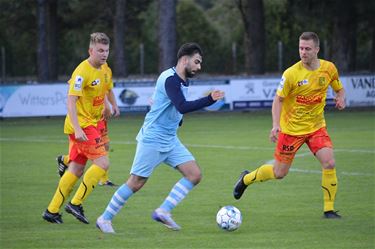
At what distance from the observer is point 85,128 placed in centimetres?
1118

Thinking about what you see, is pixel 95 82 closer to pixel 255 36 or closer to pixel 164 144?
pixel 164 144

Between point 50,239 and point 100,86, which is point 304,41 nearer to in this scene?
point 100,86

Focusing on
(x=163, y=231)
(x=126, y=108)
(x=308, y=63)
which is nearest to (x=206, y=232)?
(x=163, y=231)

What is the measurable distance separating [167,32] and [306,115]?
81.3ft

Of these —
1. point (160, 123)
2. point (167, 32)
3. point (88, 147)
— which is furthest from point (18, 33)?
point (160, 123)

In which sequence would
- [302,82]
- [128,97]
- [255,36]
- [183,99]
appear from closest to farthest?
[183,99] < [302,82] < [128,97] < [255,36]

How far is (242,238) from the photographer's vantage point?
9.95 metres

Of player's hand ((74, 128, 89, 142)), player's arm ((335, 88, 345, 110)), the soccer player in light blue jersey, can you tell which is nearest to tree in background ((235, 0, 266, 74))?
player's arm ((335, 88, 345, 110))

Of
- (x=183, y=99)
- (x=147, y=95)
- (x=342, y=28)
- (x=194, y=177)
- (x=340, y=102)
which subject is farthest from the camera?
(x=342, y=28)

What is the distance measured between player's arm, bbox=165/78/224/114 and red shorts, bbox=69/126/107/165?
1.67 metres

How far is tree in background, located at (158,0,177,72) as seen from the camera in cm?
3552

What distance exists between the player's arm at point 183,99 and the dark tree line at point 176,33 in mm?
26034

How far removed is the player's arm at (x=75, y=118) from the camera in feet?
34.7

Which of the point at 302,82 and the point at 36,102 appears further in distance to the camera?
the point at 36,102
